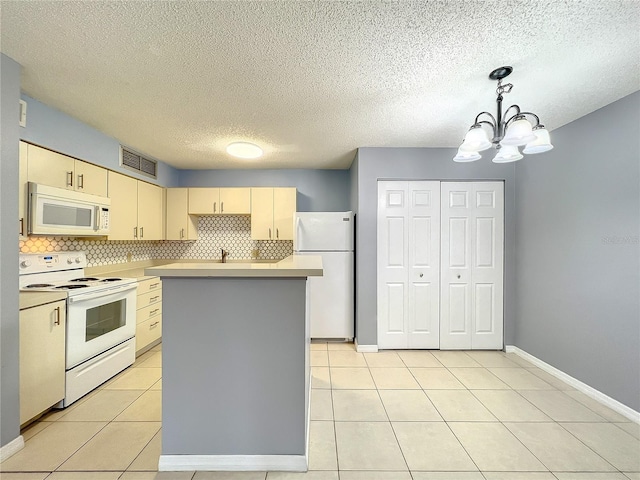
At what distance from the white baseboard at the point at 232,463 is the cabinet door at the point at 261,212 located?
111 inches

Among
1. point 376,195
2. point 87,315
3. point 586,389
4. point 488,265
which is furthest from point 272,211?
point 586,389

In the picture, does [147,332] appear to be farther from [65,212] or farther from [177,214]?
[177,214]

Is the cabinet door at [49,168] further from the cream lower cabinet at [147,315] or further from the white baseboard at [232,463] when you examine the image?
the white baseboard at [232,463]

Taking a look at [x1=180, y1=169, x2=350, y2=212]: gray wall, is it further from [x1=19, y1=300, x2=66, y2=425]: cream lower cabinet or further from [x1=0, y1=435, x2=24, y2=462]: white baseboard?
[x1=0, y1=435, x2=24, y2=462]: white baseboard

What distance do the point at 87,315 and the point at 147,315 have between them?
3.10ft

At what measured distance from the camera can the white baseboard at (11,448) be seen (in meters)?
1.62

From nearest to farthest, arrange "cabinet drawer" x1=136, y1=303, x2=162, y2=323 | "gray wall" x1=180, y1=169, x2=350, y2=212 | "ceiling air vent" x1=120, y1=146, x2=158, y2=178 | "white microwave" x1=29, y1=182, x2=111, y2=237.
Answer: "white microwave" x1=29, y1=182, x2=111, y2=237 → "cabinet drawer" x1=136, y1=303, x2=162, y2=323 → "ceiling air vent" x1=120, y1=146, x2=158, y2=178 → "gray wall" x1=180, y1=169, x2=350, y2=212

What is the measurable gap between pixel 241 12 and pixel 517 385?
3483mm

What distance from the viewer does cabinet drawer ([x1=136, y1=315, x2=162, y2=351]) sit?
306 centimetres

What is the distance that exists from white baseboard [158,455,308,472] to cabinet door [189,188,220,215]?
308 centimetres

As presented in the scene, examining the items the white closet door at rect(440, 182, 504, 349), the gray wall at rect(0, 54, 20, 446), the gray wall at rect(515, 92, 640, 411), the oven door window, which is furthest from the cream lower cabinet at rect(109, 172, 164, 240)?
the gray wall at rect(515, 92, 640, 411)

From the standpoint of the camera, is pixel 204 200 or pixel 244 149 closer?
pixel 244 149

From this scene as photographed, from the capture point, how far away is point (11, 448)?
167cm

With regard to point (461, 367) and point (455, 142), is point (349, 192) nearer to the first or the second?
point (455, 142)
